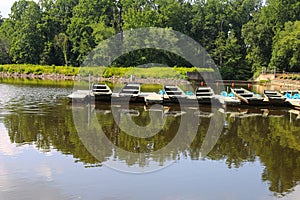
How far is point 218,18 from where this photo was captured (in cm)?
8181

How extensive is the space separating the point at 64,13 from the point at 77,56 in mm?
12569

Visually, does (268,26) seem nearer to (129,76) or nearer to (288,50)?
(288,50)

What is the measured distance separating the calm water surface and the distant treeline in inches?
1893

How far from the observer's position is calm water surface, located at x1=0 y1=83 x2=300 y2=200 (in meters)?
10.8

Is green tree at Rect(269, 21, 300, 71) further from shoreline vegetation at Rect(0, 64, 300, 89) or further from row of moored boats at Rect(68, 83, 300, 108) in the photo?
row of moored boats at Rect(68, 83, 300, 108)

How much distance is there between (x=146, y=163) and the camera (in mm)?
13547

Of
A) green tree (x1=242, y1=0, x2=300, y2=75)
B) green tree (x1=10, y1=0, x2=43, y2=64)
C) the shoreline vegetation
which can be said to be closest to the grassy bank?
the shoreline vegetation

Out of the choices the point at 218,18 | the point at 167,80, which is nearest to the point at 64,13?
the point at 218,18

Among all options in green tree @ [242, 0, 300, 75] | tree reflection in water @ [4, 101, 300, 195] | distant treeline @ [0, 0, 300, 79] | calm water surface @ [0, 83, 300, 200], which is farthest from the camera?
green tree @ [242, 0, 300, 75]

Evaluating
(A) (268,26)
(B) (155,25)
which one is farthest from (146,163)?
(A) (268,26)

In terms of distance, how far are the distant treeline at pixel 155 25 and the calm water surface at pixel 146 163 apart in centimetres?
4809

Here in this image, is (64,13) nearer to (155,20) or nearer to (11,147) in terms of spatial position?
(155,20)

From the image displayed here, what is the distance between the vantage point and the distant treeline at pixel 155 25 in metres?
71.4

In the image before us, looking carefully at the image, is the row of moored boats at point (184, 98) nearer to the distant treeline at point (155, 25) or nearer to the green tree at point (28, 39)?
the distant treeline at point (155, 25)
